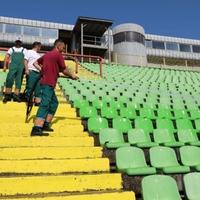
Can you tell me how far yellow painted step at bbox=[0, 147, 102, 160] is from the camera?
425cm

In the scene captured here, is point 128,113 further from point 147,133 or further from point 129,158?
point 129,158

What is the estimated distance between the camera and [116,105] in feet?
24.9

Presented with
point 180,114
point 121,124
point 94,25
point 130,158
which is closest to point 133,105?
point 180,114

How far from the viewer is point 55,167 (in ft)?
13.2

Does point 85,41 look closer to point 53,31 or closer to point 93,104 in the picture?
point 53,31

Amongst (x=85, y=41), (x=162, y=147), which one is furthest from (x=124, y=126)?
(x=85, y=41)

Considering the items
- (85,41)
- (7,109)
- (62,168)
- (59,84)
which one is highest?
(85,41)

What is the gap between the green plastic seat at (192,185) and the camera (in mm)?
3533

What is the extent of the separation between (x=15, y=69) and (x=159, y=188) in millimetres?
4145

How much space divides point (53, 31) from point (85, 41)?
3.84 m

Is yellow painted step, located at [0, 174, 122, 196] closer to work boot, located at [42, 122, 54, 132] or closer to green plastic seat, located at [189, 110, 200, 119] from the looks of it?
work boot, located at [42, 122, 54, 132]

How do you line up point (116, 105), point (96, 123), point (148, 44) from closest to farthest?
1. point (96, 123)
2. point (116, 105)
3. point (148, 44)

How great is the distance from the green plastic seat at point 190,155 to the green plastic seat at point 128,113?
2.13m

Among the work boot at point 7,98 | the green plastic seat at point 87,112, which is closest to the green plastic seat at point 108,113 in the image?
the green plastic seat at point 87,112
